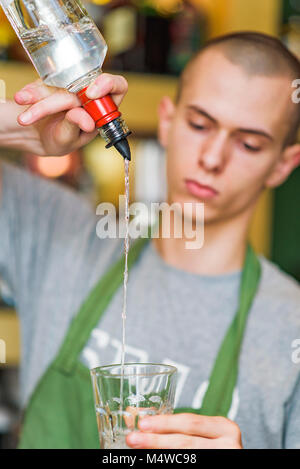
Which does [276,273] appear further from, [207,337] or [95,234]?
[95,234]

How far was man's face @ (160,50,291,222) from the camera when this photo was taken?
4.20 ft

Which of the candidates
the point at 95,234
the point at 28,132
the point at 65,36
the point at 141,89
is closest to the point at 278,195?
the point at 141,89

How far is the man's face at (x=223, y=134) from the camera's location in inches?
50.4

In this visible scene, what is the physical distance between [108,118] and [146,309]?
0.65 meters

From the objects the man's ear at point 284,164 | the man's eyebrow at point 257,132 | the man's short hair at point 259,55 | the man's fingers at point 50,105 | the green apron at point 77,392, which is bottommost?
the green apron at point 77,392

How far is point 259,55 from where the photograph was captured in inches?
50.9

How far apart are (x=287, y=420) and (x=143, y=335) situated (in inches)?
12.7

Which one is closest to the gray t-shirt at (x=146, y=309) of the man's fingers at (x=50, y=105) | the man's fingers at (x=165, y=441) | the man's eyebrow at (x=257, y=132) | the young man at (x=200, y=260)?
the young man at (x=200, y=260)

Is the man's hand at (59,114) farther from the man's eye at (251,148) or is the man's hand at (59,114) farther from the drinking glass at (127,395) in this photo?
the man's eye at (251,148)

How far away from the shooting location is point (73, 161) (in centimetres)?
213

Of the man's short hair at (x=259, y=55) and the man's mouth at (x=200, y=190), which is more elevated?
the man's short hair at (x=259, y=55)

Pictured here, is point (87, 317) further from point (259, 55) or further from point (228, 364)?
point (259, 55)

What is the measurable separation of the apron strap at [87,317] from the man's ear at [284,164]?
1.24 ft

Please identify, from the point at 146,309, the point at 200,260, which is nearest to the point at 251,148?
the point at 200,260
